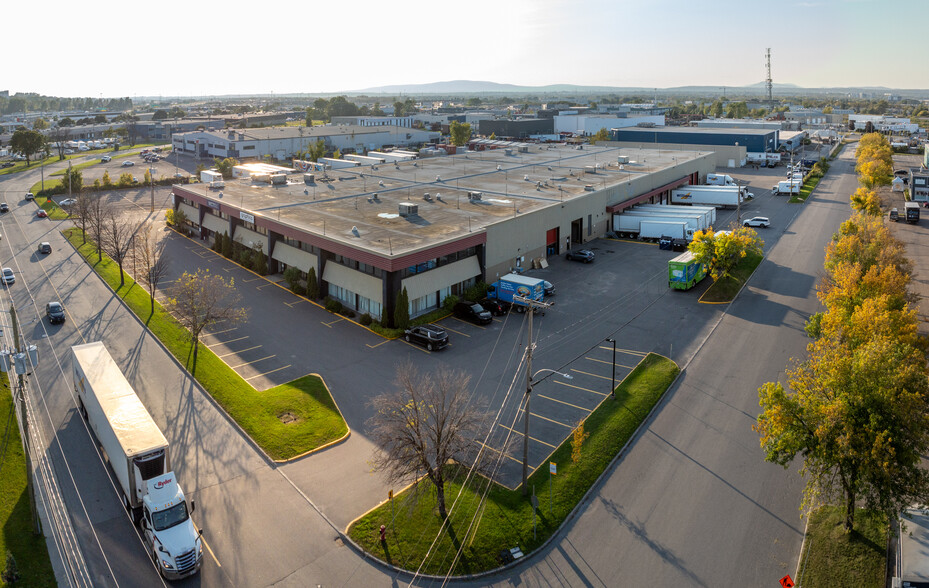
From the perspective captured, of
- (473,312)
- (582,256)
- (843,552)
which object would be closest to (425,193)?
(582,256)

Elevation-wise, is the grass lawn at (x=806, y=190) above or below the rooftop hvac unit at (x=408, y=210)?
above

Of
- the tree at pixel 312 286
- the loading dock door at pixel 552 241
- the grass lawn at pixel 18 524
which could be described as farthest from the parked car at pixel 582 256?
the grass lawn at pixel 18 524

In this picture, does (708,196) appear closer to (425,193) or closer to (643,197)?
(643,197)

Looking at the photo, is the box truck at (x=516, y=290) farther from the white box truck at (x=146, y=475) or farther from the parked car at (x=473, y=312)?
the white box truck at (x=146, y=475)

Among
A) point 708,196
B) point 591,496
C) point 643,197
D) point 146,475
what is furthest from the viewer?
point 708,196

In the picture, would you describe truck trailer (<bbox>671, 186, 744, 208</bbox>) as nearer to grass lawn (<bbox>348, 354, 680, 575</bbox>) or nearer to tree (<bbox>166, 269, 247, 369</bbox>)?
grass lawn (<bbox>348, 354, 680, 575</bbox>)

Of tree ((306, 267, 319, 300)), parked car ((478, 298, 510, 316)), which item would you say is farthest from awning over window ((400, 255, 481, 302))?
tree ((306, 267, 319, 300))

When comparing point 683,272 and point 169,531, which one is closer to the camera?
point 169,531
